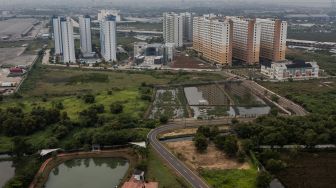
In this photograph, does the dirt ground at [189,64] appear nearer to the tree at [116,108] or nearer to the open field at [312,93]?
the open field at [312,93]

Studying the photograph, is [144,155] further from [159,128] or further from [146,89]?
[146,89]

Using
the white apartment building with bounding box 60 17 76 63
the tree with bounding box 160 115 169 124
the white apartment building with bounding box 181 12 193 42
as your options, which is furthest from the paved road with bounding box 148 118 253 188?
the white apartment building with bounding box 181 12 193 42

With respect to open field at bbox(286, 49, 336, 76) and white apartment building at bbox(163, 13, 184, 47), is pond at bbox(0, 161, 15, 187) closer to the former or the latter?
open field at bbox(286, 49, 336, 76)

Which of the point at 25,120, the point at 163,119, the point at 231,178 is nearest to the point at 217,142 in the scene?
the point at 231,178

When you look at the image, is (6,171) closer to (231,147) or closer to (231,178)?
(231,178)

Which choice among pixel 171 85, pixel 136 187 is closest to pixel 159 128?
pixel 136 187

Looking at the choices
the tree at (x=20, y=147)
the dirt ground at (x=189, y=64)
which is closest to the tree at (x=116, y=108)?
the tree at (x=20, y=147)

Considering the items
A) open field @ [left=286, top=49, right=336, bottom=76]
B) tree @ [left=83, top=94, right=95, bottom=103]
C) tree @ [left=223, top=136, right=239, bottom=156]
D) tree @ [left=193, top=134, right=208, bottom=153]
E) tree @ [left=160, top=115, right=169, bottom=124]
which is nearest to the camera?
tree @ [left=223, top=136, right=239, bottom=156]
